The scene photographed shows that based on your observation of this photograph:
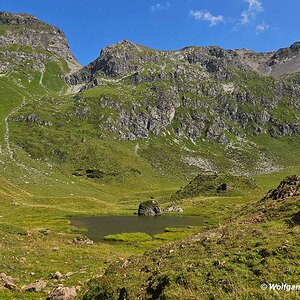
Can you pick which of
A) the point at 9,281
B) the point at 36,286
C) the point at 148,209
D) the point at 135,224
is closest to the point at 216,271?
the point at 36,286

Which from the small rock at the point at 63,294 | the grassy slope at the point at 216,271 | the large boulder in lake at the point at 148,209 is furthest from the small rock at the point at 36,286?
the large boulder in lake at the point at 148,209

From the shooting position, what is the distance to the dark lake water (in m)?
83.6

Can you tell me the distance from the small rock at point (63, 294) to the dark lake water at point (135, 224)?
4544 cm

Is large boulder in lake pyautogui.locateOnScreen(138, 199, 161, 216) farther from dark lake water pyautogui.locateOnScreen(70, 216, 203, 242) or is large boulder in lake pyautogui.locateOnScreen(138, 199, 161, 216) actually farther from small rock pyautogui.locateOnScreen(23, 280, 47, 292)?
small rock pyautogui.locateOnScreen(23, 280, 47, 292)

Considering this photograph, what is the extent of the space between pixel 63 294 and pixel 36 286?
4303 mm

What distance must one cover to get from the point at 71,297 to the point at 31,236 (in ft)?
116

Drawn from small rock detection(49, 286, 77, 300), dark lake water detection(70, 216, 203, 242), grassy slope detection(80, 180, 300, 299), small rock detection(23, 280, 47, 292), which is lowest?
dark lake water detection(70, 216, 203, 242)

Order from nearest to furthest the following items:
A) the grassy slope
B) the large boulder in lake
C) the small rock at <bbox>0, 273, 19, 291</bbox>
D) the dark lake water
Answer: the grassy slope
the small rock at <bbox>0, 273, 19, 291</bbox>
the dark lake water
the large boulder in lake

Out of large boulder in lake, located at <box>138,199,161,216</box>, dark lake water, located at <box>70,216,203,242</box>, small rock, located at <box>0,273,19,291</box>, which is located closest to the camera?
small rock, located at <box>0,273,19,291</box>

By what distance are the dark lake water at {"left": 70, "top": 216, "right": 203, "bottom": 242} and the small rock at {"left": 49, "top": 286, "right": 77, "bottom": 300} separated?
4544cm

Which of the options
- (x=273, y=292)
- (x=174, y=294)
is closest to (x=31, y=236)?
(x=174, y=294)

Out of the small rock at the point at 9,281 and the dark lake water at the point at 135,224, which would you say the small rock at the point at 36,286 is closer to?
the small rock at the point at 9,281

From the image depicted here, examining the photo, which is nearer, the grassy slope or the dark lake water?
the grassy slope

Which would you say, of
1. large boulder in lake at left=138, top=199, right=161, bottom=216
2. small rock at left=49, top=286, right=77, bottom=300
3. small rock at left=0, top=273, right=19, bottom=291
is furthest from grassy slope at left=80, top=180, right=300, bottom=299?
large boulder in lake at left=138, top=199, right=161, bottom=216
